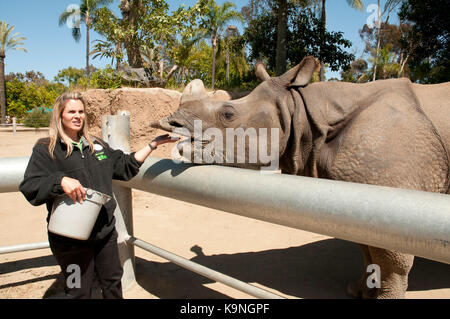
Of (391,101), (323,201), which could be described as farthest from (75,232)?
(391,101)

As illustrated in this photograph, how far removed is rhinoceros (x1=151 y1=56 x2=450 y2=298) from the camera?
2328mm

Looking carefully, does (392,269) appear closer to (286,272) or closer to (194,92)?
(286,272)

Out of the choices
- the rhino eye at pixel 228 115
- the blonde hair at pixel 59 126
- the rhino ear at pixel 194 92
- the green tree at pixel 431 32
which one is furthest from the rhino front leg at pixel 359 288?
the green tree at pixel 431 32

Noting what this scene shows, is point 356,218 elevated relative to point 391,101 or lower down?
lower down

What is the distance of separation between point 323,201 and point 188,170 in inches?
34.1

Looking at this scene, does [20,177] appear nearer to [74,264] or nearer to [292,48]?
[74,264]

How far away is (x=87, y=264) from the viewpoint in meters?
2.19

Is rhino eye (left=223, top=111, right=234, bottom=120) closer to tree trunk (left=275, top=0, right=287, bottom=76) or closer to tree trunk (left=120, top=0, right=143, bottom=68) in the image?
tree trunk (left=120, top=0, right=143, bottom=68)

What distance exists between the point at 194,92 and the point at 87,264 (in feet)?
4.39

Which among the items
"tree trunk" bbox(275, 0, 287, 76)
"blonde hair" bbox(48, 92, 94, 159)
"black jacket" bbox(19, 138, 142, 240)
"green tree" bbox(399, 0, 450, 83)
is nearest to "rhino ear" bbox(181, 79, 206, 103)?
"black jacket" bbox(19, 138, 142, 240)

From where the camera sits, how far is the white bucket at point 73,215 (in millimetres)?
1840

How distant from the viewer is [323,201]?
1.35 meters

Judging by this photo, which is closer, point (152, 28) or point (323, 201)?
point (323, 201)
